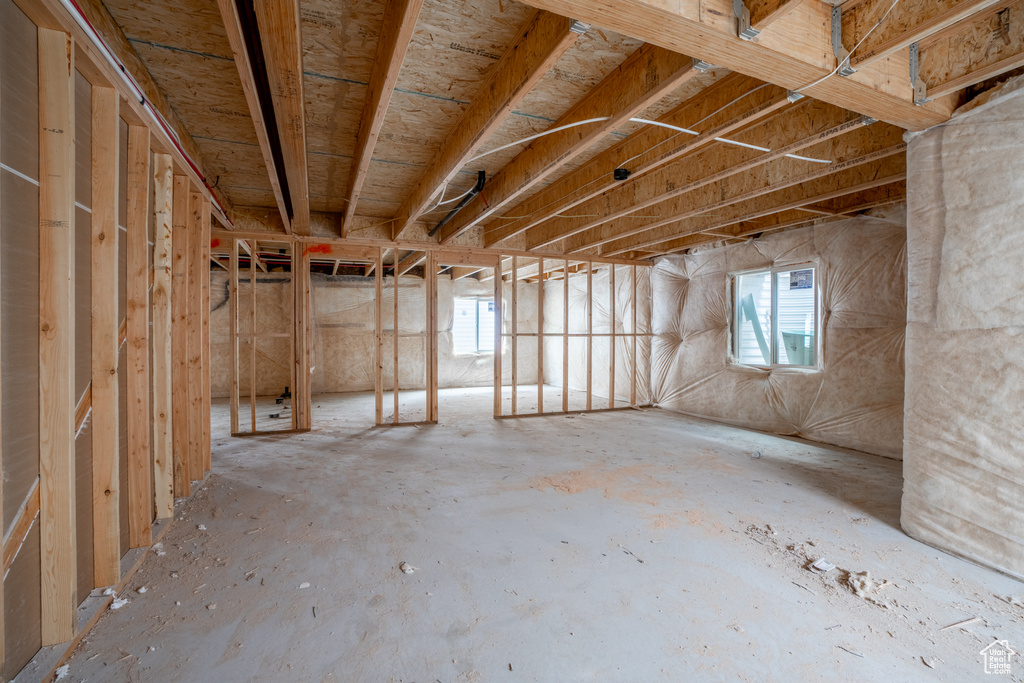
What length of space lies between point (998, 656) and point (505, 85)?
3292 millimetres

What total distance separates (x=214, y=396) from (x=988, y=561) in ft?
32.5

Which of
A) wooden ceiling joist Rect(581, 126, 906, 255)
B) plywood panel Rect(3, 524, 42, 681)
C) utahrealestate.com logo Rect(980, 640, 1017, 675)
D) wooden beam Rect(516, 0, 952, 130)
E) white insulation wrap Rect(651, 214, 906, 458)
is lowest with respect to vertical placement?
utahrealestate.com logo Rect(980, 640, 1017, 675)

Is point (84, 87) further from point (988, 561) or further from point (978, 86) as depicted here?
point (988, 561)

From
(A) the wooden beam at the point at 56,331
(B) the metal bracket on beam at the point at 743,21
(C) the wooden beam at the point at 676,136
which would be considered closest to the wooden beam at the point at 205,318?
(A) the wooden beam at the point at 56,331

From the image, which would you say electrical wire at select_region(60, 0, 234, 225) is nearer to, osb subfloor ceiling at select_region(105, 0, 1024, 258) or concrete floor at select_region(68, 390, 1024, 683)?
osb subfloor ceiling at select_region(105, 0, 1024, 258)

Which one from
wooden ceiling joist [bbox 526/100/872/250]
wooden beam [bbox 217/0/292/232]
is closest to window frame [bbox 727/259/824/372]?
wooden ceiling joist [bbox 526/100/872/250]

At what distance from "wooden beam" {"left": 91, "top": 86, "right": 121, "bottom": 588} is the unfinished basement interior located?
0.5 inches

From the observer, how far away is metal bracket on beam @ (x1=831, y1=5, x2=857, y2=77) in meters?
1.87

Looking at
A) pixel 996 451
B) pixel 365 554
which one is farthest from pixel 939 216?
pixel 365 554

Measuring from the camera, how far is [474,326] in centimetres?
980

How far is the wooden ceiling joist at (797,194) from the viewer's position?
3.35 meters

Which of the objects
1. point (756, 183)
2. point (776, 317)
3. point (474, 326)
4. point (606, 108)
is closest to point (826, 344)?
point (776, 317)

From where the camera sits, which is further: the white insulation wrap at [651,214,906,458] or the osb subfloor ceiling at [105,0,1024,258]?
the white insulation wrap at [651,214,906,458]

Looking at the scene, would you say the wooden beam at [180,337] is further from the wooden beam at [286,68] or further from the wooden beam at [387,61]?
the wooden beam at [387,61]
